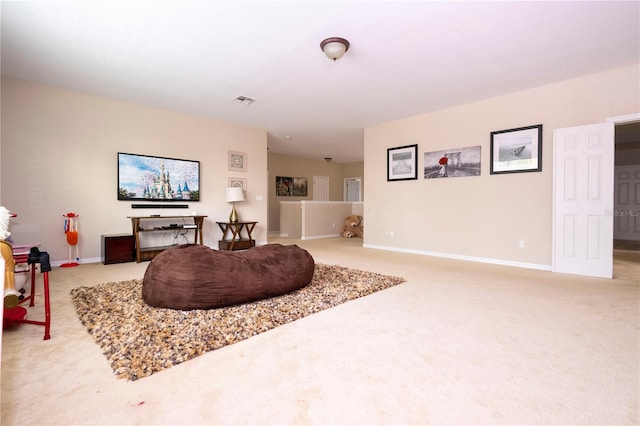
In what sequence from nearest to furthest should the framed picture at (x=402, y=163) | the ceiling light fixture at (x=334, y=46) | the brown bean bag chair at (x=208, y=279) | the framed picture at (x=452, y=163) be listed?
the brown bean bag chair at (x=208, y=279), the ceiling light fixture at (x=334, y=46), the framed picture at (x=452, y=163), the framed picture at (x=402, y=163)

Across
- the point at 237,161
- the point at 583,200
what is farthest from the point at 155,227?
the point at 583,200

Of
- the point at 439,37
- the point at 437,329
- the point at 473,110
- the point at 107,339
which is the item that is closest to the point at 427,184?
the point at 473,110

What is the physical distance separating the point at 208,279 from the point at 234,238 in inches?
139

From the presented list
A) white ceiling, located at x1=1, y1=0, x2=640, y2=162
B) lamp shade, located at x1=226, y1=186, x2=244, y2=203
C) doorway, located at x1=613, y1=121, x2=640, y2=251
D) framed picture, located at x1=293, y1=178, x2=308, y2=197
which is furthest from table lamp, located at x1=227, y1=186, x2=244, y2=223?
doorway, located at x1=613, y1=121, x2=640, y2=251

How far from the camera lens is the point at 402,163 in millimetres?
6078

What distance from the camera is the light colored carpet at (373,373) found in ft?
4.35

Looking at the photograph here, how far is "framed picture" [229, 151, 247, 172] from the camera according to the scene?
20.9ft

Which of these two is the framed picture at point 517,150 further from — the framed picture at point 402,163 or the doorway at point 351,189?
the doorway at point 351,189

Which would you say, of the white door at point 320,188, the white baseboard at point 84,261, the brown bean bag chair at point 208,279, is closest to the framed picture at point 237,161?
the white baseboard at point 84,261

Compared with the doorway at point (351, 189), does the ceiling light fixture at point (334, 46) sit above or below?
above

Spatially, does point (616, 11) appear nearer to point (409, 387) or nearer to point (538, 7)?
point (538, 7)

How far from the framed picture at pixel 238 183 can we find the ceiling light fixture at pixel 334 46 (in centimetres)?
384

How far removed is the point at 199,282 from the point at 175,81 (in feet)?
9.91

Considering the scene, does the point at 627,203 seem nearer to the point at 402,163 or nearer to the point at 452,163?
the point at 452,163
